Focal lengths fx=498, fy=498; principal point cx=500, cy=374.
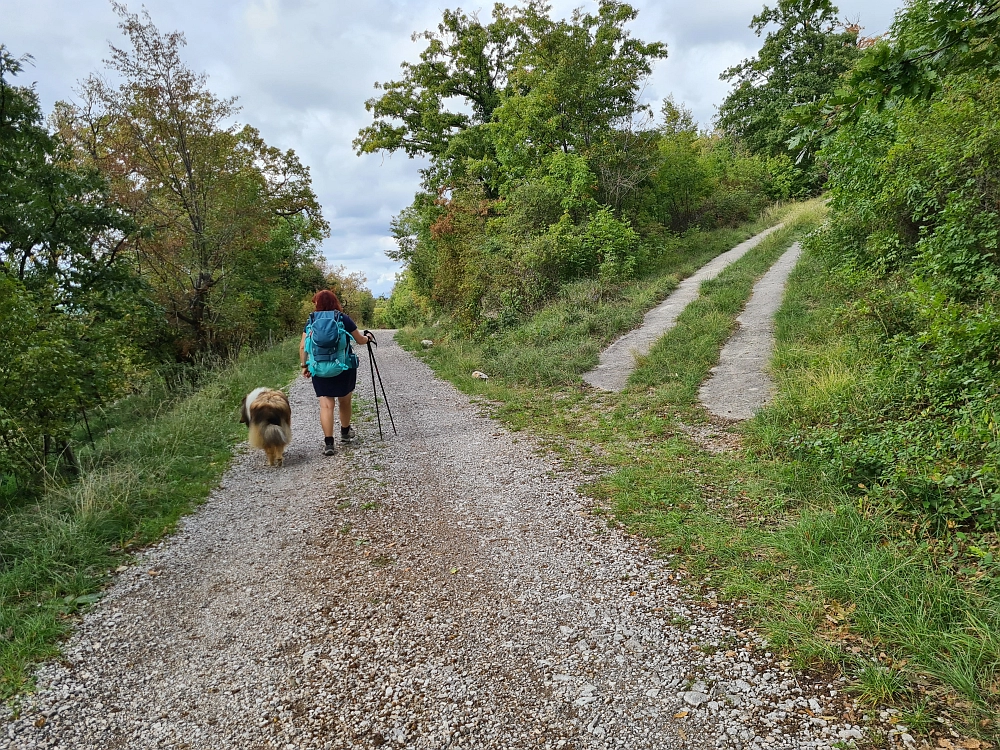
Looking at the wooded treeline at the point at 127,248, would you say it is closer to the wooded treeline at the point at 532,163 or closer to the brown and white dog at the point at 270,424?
the brown and white dog at the point at 270,424

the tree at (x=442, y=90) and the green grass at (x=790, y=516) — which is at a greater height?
the tree at (x=442, y=90)

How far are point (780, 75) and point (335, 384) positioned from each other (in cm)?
3315

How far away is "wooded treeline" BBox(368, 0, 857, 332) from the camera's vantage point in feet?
48.1

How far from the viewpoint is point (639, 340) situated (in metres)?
10.4

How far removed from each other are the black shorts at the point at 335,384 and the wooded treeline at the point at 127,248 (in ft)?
Result: 8.39

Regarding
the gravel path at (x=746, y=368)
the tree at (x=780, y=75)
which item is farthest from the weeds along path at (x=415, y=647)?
the tree at (x=780, y=75)

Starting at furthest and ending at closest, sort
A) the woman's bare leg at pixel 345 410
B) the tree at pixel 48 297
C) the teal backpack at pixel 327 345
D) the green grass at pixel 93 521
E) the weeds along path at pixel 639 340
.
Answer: the weeds along path at pixel 639 340 → the woman's bare leg at pixel 345 410 → the teal backpack at pixel 327 345 → the tree at pixel 48 297 → the green grass at pixel 93 521

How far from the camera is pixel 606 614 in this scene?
3.01 metres

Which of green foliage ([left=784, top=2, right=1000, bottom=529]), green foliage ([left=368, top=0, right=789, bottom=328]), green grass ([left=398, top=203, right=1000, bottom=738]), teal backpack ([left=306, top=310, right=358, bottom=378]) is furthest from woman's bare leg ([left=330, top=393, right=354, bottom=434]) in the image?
green foliage ([left=368, top=0, right=789, bottom=328])

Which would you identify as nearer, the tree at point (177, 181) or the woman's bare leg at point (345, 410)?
→ the woman's bare leg at point (345, 410)

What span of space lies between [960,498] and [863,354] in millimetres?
3170

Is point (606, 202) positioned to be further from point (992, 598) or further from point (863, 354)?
point (992, 598)

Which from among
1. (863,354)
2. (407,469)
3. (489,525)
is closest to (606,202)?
(863,354)

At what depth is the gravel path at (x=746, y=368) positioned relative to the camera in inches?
249
